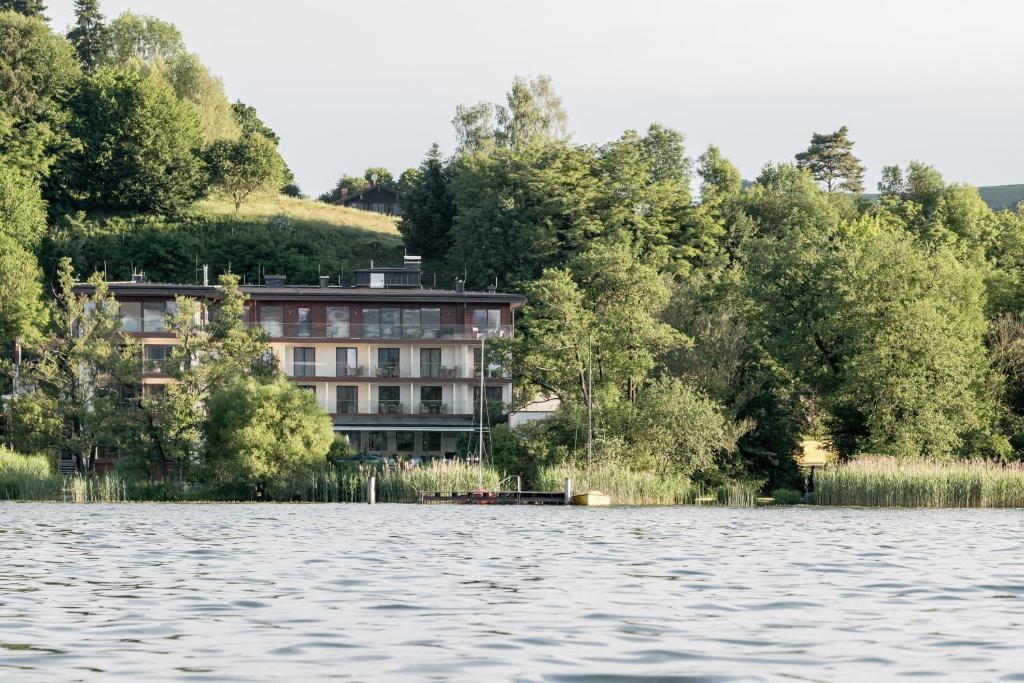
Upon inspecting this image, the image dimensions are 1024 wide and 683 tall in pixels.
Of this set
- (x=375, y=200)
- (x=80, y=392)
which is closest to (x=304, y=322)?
(x=80, y=392)

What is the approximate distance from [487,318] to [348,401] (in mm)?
10392

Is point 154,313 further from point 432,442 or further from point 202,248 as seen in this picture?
point 202,248

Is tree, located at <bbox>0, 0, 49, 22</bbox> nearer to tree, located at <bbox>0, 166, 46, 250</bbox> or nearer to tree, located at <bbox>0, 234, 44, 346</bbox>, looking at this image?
tree, located at <bbox>0, 166, 46, 250</bbox>

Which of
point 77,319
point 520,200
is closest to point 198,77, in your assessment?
point 520,200

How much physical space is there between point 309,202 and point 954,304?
86914 millimetres

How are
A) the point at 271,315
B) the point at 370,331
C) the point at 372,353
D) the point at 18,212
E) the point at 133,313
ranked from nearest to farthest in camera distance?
the point at 133,313
the point at 370,331
the point at 372,353
the point at 271,315
the point at 18,212

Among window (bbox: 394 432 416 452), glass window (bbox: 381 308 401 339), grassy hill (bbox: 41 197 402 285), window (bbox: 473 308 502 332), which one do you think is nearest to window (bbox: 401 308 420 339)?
glass window (bbox: 381 308 401 339)

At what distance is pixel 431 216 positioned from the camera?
13062 centimetres

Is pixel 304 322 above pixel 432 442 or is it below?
above

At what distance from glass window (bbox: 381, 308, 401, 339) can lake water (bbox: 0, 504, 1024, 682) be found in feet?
169

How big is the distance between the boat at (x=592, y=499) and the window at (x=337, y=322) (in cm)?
3074

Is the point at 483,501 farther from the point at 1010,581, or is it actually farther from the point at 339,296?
the point at 1010,581

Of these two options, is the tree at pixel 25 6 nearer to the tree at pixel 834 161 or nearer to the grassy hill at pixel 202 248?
the grassy hill at pixel 202 248

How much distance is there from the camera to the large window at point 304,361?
89.6 m
